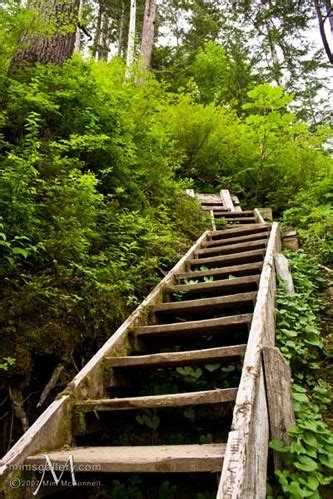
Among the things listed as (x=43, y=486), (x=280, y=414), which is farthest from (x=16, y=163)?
(x=280, y=414)

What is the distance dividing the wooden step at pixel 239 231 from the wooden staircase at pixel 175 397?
69.4 inches

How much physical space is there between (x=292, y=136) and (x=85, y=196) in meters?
7.35

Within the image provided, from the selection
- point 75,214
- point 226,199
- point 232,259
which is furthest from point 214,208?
point 75,214

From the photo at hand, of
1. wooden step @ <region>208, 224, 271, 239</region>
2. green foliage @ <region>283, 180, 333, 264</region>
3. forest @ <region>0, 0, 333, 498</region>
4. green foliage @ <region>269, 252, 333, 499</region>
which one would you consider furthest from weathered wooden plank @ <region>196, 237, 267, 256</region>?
green foliage @ <region>283, 180, 333, 264</region>

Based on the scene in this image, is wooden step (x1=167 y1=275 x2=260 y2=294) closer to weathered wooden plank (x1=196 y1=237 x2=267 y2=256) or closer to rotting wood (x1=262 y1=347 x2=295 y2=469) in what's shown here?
weathered wooden plank (x1=196 y1=237 x2=267 y2=256)

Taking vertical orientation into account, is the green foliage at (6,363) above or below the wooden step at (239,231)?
below

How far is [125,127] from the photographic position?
5.58 m

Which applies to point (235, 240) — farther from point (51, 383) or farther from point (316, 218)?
point (51, 383)

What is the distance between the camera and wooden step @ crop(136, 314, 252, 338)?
3.27 meters

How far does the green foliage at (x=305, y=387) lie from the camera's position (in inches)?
85.3

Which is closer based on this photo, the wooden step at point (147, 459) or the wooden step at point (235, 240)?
the wooden step at point (147, 459)

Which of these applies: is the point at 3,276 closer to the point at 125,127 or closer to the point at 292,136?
the point at 125,127

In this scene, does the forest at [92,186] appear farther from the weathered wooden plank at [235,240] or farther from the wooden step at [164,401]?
the wooden step at [164,401]

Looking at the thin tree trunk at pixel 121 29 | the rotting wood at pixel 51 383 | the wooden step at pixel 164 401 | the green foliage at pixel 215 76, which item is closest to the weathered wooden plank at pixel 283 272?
the wooden step at pixel 164 401
